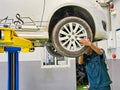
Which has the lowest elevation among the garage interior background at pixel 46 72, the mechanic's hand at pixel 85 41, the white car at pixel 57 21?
the garage interior background at pixel 46 72

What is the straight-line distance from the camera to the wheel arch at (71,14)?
10.5 feet

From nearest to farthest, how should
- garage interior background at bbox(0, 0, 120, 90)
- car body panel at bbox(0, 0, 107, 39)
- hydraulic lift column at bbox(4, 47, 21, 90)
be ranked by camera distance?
hydraulic lift column at bbox(4, 47, 21, 90) → car body panel at bbox(0, 0, 107, 39) → garage interior background at bbox(0, 0, 120, 90)

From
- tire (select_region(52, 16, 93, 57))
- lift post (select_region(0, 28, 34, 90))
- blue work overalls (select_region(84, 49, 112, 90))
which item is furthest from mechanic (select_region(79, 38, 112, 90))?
lift post (select_region(0, 28, 34, 90))

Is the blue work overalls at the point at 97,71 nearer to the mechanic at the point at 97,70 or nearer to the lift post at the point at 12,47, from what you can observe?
the mechanic at the point at 97,70

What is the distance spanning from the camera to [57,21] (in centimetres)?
325

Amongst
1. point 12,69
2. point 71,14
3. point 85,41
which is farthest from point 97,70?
point 12,69

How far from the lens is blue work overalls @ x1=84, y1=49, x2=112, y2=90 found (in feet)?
12.1

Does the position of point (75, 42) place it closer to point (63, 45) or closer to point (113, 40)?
point (63, 45)

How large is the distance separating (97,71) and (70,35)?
90 centimetres

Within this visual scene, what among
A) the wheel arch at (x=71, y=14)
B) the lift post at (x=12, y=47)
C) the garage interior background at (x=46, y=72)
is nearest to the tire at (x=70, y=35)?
the wheel arch at (x=71, y=14)

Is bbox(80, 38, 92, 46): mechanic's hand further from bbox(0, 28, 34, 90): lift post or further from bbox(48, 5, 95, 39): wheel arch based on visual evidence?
bbox(0, 28, 34, 90): lift post

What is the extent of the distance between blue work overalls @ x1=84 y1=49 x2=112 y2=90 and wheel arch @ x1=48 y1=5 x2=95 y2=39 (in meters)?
0.61

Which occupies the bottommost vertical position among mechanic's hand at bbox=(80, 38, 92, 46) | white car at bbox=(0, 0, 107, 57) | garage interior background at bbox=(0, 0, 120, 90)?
garage interior background at bbox=(0, 0, 120, 90)

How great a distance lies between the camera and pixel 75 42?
10.1 ft
